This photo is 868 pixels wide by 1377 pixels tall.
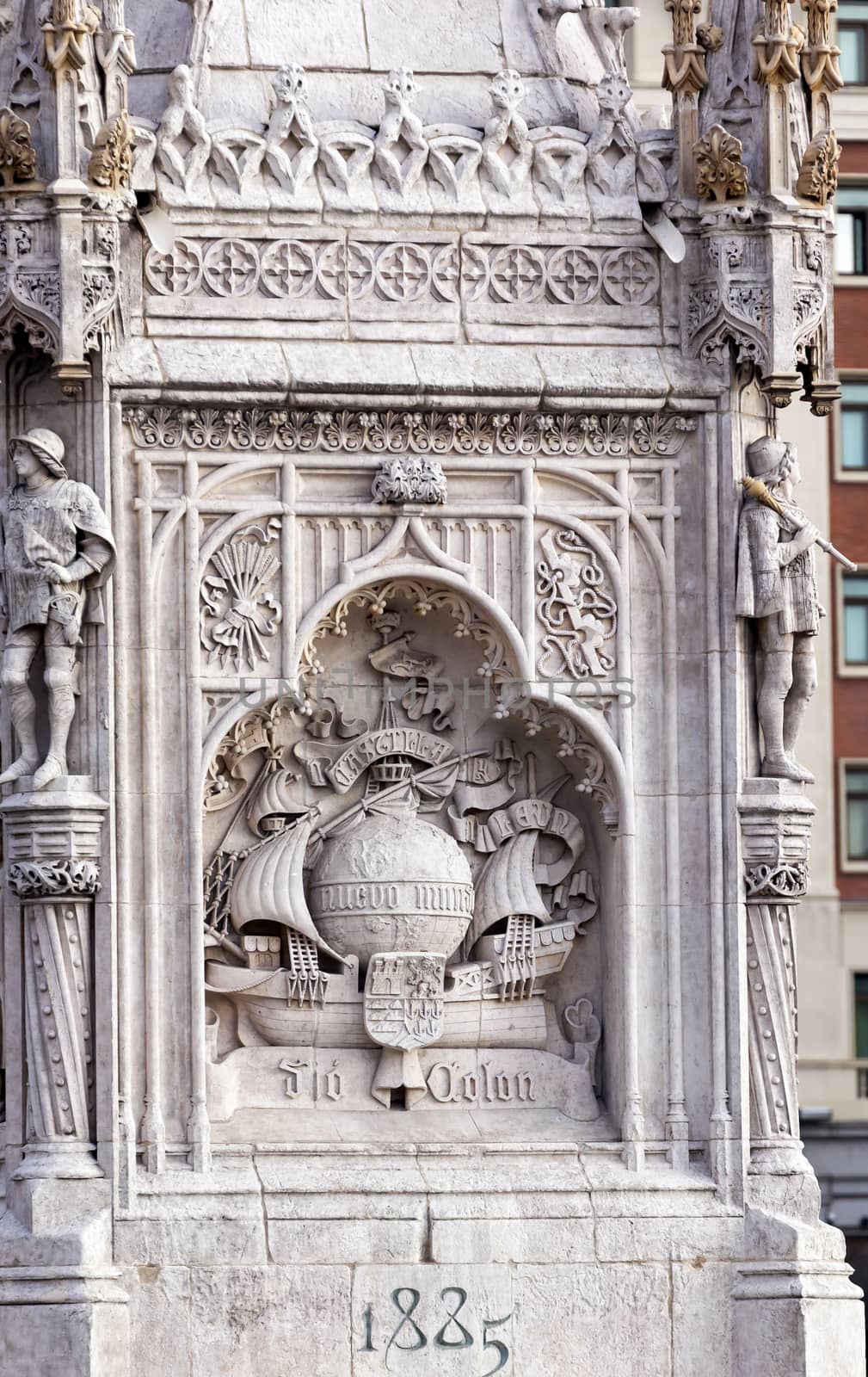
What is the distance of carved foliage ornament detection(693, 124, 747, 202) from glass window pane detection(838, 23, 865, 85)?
24.0 m

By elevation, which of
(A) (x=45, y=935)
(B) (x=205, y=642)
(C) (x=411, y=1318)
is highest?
(B) (x=205, y=642)

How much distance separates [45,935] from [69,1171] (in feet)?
4.76

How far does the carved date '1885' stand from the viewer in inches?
1053

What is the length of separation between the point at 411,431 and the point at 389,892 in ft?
9.65

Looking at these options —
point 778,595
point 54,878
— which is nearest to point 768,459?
point 778,595

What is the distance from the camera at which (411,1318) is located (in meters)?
26.8

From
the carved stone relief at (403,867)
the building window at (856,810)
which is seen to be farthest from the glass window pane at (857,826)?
the carved stone relief at (403,867)

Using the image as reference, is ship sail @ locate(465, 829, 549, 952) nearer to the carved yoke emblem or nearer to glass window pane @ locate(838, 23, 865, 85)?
the carved yoke emblem

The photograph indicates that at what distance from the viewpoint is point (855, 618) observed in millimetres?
51688

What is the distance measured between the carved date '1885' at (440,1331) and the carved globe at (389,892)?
7.14 ft

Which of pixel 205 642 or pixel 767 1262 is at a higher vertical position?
pixel 205 642

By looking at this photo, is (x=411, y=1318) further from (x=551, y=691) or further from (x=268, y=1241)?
(x=551, y=691)

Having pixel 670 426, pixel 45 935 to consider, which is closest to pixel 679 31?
pixel 670 426

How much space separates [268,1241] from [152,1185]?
80cm
